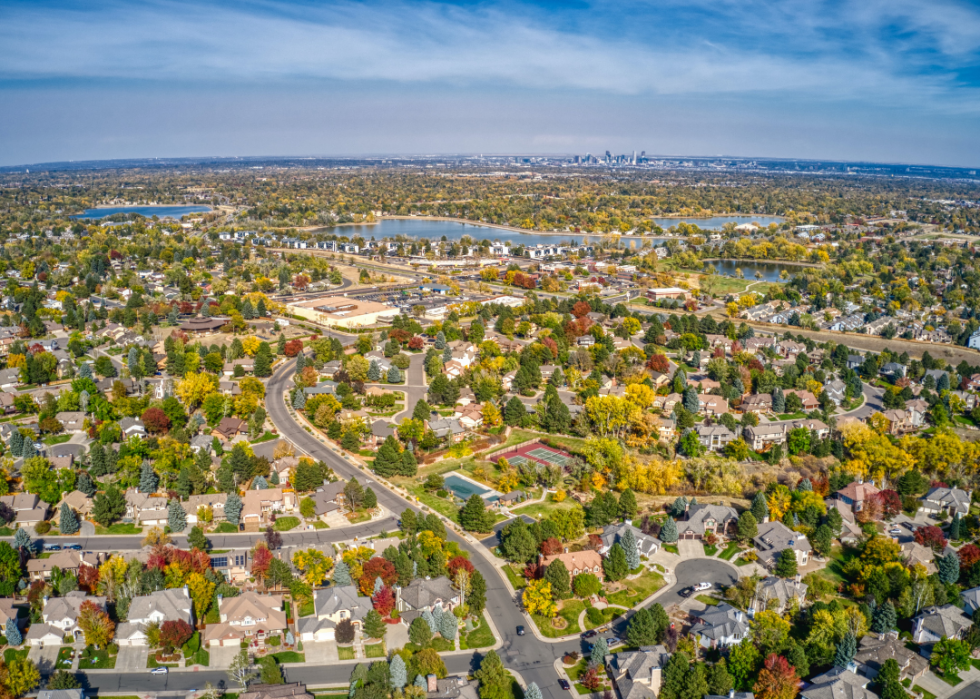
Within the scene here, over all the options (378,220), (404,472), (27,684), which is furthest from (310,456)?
(378,220)

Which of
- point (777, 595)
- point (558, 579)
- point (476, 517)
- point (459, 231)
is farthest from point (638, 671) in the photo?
point (459, 231)

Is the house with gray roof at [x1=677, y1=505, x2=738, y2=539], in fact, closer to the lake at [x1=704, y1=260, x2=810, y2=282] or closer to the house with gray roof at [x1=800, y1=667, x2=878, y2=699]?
the house with gray roof at [x1=800, y1=667, x2=878, y2=699]

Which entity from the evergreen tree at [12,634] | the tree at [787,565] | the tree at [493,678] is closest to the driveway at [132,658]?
the evergreen tree at [12,634]

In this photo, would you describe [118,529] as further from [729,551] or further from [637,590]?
[729,551]

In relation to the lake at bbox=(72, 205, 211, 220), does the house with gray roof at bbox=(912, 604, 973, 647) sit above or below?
below

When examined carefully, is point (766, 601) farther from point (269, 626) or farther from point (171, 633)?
point (171, 633)

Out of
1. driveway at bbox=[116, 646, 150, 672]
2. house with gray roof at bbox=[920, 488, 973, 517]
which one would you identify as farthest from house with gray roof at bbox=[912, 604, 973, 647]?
driveway at bbox=[116, 646, 150, 672]
